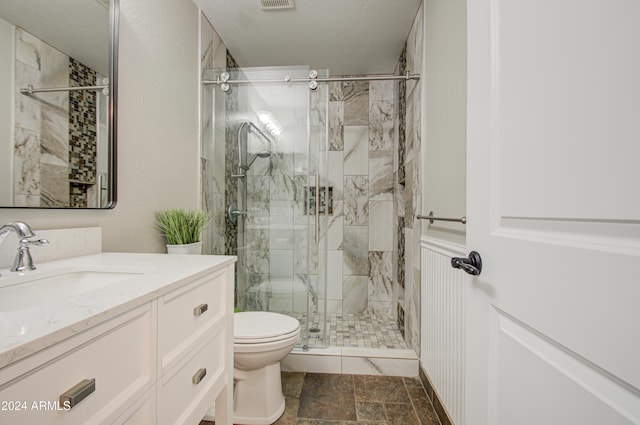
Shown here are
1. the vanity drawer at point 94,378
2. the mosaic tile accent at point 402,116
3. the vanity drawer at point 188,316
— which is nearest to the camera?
the vanity drawer at point 94,378

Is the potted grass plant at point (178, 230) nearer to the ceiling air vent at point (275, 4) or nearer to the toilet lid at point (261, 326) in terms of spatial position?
the toilet lid at point (261, 326)

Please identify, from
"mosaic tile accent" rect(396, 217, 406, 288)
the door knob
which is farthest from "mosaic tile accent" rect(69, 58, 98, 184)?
"mosaic tile accent" rect(396, 217, 406, 288)

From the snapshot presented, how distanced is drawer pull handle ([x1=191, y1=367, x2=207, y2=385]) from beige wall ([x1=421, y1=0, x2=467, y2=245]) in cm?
108

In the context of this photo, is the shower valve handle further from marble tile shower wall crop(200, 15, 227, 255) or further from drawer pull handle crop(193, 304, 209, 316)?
drawer pull handle crop(193, 304, 209, 316)

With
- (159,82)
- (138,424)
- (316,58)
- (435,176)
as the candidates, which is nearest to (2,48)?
(159,82)

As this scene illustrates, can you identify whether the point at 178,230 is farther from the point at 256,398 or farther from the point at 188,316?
the point at 256,398

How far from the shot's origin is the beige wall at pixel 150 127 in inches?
44.6

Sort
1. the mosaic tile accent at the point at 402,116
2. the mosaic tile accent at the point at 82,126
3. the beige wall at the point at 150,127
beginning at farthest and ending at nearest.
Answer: the mosaic tile accent at the point at 402,116, the beige wall at the point at 150,127, the mosaic tile accent at the point at 82,126

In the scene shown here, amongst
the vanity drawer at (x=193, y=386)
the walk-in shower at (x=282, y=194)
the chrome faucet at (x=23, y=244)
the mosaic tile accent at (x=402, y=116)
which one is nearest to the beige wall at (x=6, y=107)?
the chrome faucet at (x=23, y=244)

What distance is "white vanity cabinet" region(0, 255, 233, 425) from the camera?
0.36 m

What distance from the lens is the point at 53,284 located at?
742 millimetres

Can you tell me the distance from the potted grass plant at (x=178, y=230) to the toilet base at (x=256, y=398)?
690mm

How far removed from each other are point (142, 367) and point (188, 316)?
162 mm

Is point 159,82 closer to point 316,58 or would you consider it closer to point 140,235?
point 140,235
